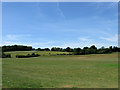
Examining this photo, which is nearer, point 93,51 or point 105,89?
point 105,89

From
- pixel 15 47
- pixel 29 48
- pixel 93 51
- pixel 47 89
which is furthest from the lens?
pixel 29 48

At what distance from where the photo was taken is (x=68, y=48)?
5969 inches

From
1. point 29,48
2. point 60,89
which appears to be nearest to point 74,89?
point 60,89

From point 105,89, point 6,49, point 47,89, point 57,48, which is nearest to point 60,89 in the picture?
point 47,89

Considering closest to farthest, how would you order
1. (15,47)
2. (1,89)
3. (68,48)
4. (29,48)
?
(1,89), (15,47), (29,48), (68,48)

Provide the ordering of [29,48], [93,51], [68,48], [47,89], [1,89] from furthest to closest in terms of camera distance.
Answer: [68,48]
[29,48]
[93,51]
[47,89]
[1,89]

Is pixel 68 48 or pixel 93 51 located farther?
pixel 68 48

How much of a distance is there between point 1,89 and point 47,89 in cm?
336

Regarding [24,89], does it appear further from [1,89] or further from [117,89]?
[117,89]

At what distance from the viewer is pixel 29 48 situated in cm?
13900

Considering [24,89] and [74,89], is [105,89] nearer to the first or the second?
[74,89]

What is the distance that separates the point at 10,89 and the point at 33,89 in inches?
66.5

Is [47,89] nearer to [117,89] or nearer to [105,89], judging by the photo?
[105,89]

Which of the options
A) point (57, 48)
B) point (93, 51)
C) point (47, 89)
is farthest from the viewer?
point (57, 48)
